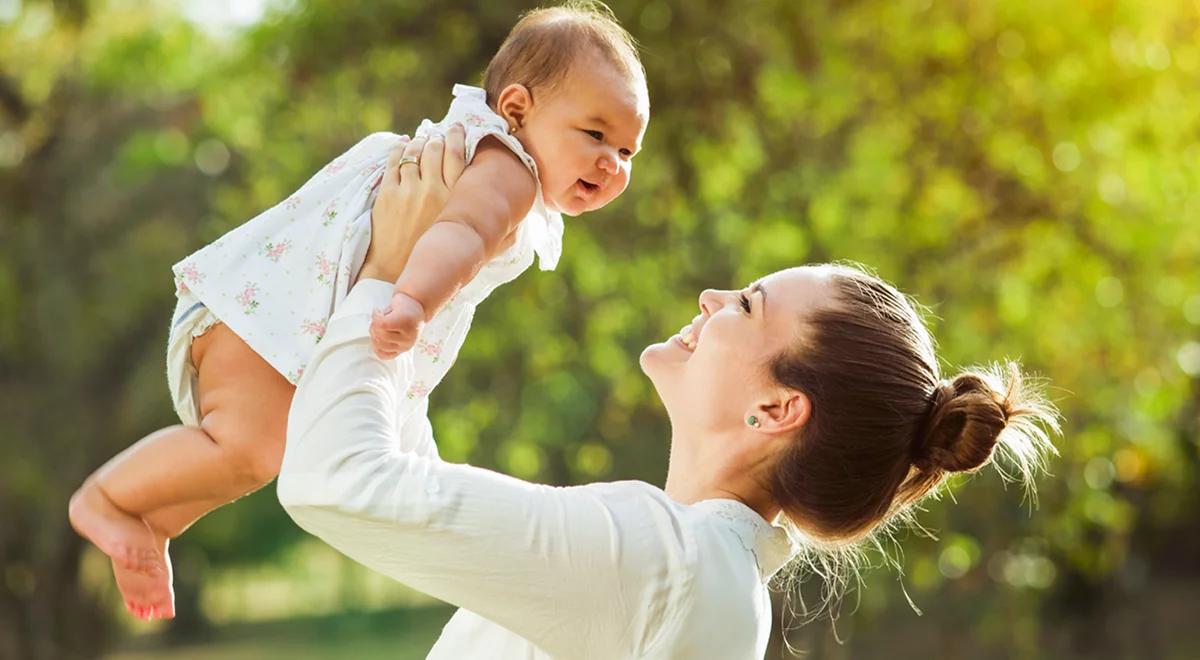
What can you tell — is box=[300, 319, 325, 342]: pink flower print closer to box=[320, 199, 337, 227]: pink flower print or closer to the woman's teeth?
box=[320, 199, 337, 227]: pink flower print

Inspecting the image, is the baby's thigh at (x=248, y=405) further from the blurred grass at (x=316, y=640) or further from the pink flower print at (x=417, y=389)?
the blurred grass at (x=316, y=640)

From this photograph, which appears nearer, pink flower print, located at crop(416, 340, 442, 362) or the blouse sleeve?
the blouse sleeve

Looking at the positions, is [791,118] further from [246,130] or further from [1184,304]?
[246,130]

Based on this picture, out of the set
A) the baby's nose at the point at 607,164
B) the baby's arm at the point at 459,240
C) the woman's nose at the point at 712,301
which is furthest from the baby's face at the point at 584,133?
the woman's nose at the point at 712,301

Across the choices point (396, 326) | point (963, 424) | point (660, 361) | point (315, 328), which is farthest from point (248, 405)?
point (963, 424)

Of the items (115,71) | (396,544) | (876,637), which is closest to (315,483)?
(396,544)

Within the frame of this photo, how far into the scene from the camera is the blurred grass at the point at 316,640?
1070 inches

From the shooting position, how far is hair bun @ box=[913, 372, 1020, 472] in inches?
82.0

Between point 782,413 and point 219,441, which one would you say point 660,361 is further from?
point 219,441

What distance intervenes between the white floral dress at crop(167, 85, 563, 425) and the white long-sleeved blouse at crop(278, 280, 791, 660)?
20 centimetres

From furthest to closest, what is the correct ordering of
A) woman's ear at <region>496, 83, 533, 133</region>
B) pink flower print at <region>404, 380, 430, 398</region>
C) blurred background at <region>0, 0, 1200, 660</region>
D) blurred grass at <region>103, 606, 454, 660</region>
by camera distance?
blurred grass at <region>103, 606, 454, 660</region>
blurred background at <region>0, 0, 1200, 660</region>
woman's ear at <region>496, 83, 533, 133</region>
pink flower print at <region>404, 380, 430, 398</region>

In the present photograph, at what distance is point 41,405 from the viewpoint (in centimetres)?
1642

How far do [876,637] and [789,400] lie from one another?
17739 mm

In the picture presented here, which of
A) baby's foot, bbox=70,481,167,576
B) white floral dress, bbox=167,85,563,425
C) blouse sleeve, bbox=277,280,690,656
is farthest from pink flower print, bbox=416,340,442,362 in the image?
baby's foot, bbox=70,481,167,576
